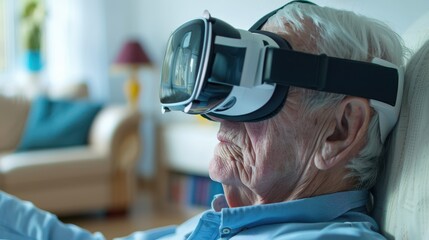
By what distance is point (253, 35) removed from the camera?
0.86 m

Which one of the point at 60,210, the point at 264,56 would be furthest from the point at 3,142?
the point at 264,56

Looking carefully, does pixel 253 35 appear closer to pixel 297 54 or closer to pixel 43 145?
pixel 297 54

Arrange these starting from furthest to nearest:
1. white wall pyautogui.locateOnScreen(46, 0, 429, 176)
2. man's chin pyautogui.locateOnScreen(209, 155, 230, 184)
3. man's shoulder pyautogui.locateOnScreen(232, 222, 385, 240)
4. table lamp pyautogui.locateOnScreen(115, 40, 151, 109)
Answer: white wall pyautogui.locateOnScreen(46, 0, 429, 176) → table lamp pyautogui.locateOnScreen(115, 40, 151, 109) → man's chin pyautogui.locateOnScreen(209, 155, 230, 184) → man's shoulder pyautogui.locateOnScreen(232, 222, 385, 240)

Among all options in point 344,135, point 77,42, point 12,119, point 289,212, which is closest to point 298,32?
point 344,135

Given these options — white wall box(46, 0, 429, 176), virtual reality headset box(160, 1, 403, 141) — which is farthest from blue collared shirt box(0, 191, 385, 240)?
white wall box(46, 0, 429, 176)

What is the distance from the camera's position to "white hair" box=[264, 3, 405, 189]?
0.89 meters

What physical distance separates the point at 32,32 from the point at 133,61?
926 mm

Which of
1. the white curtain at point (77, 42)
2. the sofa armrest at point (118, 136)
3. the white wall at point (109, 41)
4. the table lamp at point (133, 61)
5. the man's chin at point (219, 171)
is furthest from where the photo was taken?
the white curtain at point (77, 42)

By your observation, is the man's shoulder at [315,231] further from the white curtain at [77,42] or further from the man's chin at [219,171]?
the white curtain at [77,42]

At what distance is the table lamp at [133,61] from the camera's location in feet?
13.2

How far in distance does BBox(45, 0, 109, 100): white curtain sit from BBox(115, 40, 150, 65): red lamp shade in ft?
1.66

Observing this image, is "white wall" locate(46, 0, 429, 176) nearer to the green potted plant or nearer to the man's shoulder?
the green potted plant

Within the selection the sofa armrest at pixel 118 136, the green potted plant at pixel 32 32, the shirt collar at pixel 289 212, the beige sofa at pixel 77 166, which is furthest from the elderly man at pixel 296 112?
the green potted plant at pixel 32 32

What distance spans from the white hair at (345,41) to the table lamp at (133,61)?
3139 mm
